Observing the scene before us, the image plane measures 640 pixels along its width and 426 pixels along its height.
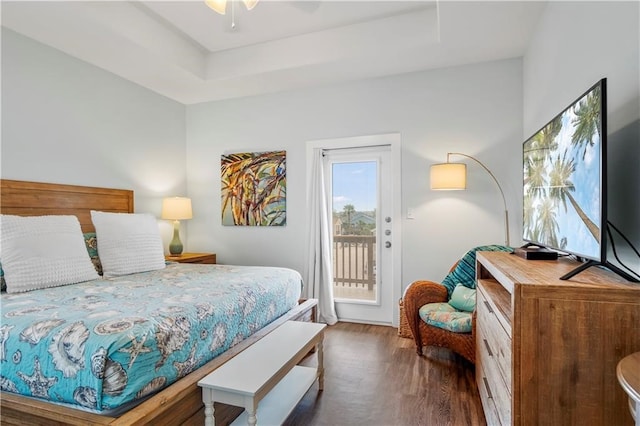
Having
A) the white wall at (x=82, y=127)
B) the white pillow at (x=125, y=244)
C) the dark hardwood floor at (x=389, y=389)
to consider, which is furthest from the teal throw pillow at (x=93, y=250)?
the dark hardwood floor at (x=389, y=389)

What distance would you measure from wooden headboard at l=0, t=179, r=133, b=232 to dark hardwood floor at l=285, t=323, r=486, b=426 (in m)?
2.44

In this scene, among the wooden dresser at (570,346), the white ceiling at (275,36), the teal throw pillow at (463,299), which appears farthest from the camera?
the teal throw pillow at (463,299)

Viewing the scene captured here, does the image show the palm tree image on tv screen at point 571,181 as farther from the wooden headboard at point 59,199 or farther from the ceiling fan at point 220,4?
the wooden headboard at point 59,199

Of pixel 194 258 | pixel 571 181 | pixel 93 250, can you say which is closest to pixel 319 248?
pixel 194 258

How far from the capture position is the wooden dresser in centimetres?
108

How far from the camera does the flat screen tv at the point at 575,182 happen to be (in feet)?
3.99

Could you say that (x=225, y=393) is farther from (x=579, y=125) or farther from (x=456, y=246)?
(x=456, y=246)

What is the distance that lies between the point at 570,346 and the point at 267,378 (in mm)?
1219

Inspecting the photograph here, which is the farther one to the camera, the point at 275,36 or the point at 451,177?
the point at 275,36

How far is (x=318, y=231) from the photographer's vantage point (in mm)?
3850

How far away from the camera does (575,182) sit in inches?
55.4

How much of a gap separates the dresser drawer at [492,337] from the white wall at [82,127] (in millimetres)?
3486

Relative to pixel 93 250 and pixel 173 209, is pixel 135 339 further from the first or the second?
pixel 173 209

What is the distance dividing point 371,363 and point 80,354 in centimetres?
205
